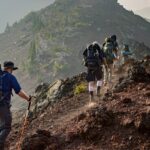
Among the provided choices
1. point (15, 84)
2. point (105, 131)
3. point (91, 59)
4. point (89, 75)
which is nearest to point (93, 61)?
point (91, 59)

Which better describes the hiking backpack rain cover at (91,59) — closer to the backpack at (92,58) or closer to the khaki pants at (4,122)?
the backpack at (92,58)

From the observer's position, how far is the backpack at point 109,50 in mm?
21812

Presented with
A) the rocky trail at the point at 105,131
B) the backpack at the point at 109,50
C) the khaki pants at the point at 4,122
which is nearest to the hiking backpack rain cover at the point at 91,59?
the rocky trail at the point at 105,131

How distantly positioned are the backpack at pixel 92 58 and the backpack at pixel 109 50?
3701mm

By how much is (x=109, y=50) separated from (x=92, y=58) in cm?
394

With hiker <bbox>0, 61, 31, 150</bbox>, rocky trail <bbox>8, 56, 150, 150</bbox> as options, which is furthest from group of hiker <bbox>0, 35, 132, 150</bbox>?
rocky trail <bbox>8, 56, 150, 150</bbox>

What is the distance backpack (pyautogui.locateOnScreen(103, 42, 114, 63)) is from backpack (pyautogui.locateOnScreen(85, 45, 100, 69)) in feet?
12.1

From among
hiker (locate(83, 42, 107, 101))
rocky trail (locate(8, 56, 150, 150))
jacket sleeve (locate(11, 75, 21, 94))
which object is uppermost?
hiker (locate(83, 42, 107, 101))

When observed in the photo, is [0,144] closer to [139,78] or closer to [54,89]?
[139,78]

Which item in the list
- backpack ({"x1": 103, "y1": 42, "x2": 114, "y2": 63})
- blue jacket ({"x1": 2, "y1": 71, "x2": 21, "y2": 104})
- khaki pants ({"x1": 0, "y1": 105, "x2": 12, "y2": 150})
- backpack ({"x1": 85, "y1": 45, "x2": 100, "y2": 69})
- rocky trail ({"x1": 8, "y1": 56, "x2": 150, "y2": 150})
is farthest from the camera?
backpack ({"x1": 103, "y1": 42, "x2": 114, "y2": 63})

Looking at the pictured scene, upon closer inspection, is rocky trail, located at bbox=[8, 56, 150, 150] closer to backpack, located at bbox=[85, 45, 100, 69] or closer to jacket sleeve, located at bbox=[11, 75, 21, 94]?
jacket sleeve, located at bbox=[11, 75, 21, 94]

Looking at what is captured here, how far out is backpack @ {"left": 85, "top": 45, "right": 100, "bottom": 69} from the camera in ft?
59.1

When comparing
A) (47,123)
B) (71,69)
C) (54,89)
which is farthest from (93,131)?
(71,69)

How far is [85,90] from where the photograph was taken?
23.1 meters
